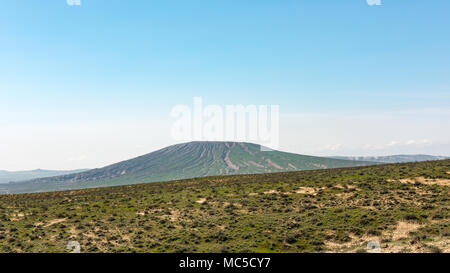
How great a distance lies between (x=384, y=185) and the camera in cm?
4419

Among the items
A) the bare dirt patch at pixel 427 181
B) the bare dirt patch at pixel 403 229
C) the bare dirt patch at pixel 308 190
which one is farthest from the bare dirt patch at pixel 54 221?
the bare dirt patch at pixel 427 181

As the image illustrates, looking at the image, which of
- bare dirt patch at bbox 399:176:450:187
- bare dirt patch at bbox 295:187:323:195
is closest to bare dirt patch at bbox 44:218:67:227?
bare dirt patch at bbox 295:187:323:195

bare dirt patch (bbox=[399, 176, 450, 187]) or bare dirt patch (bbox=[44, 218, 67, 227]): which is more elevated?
bare dirt patch (bbox=[399, 176, 450, 187])

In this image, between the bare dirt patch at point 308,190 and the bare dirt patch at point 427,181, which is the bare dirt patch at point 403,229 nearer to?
the bare dirt patch at point 308,190

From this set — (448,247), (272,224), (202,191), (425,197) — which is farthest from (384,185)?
(202,191)

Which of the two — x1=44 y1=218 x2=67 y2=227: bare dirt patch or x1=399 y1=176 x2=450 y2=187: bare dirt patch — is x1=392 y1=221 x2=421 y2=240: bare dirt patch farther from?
x1=44 y1=218 x2=67 y2=227: bare dirt patch

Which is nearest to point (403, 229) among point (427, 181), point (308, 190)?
point (308, 190)

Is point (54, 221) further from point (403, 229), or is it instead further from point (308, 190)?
point (403, 229)

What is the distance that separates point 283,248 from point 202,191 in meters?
28.7

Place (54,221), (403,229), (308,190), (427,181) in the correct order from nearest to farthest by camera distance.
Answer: (403,229), (54,221), (427,181), (308,190)

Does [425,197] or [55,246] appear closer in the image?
[55,246]

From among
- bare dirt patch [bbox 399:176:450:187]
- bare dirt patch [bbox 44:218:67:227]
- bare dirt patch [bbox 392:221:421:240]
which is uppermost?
bare dirt patch [bbox 399:176:450:187]

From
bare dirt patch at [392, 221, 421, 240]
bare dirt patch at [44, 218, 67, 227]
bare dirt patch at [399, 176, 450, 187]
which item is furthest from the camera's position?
bare dirt patch at [399, 176, 450, 187]
